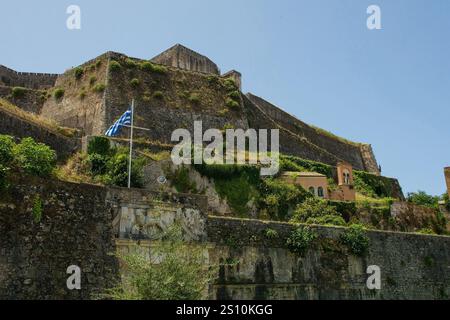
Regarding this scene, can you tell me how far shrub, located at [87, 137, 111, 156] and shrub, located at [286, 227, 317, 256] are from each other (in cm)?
1280

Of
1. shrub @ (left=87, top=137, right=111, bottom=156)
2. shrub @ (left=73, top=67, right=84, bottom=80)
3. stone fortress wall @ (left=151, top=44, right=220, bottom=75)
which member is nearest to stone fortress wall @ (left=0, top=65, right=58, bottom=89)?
shrub @ (left=73, top=67, right=84, bottom=80)

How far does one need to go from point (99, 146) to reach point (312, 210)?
40.3 ft

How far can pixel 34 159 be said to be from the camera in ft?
53.7

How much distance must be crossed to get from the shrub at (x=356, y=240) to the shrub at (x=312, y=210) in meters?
6.67

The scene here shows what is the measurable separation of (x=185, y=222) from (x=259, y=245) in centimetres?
399

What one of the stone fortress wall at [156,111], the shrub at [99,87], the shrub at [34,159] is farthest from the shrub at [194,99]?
the shrub at [34,159]

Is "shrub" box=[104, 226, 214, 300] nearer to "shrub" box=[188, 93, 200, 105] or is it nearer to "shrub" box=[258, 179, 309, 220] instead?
"shrub" box=[258, 179, 309, 220]

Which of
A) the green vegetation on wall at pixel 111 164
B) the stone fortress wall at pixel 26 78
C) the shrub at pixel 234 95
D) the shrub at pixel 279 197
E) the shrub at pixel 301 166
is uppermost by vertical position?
the stone fortress wall at pixel 26 78

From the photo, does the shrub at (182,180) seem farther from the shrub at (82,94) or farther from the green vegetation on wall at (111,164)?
the shrub at (82,94)

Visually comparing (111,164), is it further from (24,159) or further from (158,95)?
(24,159)

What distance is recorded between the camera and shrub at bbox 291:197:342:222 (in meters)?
30.1

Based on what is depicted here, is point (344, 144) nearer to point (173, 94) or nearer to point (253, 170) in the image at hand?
point (173, 94)

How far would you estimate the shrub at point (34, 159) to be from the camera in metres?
15.7
